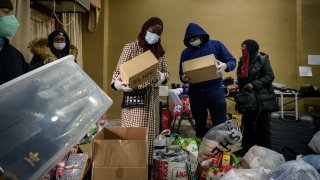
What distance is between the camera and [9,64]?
4.85ft

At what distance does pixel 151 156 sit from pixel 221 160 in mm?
555

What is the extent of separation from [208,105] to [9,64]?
1617 mm

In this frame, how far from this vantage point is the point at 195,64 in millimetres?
2281

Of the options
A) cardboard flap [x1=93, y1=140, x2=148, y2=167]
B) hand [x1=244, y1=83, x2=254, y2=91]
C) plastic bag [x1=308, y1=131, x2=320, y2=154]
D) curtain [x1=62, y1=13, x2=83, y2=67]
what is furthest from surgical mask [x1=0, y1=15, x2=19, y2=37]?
curtain [x1=62, y1=13, x2=83, y2=67]

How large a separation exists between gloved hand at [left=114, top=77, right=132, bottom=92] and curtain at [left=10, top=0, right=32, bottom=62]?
1634mm

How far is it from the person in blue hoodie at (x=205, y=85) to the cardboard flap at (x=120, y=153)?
3.85ft

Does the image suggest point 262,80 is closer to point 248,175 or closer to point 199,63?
point 199,63

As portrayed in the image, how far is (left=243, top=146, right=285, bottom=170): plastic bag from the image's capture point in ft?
6.68

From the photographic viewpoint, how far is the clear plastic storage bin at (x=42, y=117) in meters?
0.71

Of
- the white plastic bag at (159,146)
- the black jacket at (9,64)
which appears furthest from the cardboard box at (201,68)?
the black jacket at (9,64)

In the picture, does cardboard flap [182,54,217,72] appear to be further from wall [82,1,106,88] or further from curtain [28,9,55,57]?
wall [82,1,106,88]

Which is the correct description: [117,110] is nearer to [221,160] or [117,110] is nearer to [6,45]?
[221,160]

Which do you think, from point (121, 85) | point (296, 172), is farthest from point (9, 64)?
point (296, 172)

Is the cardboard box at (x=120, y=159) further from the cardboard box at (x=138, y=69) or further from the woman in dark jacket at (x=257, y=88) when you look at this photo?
the woman in dark jacket at (x=257, y=88)
